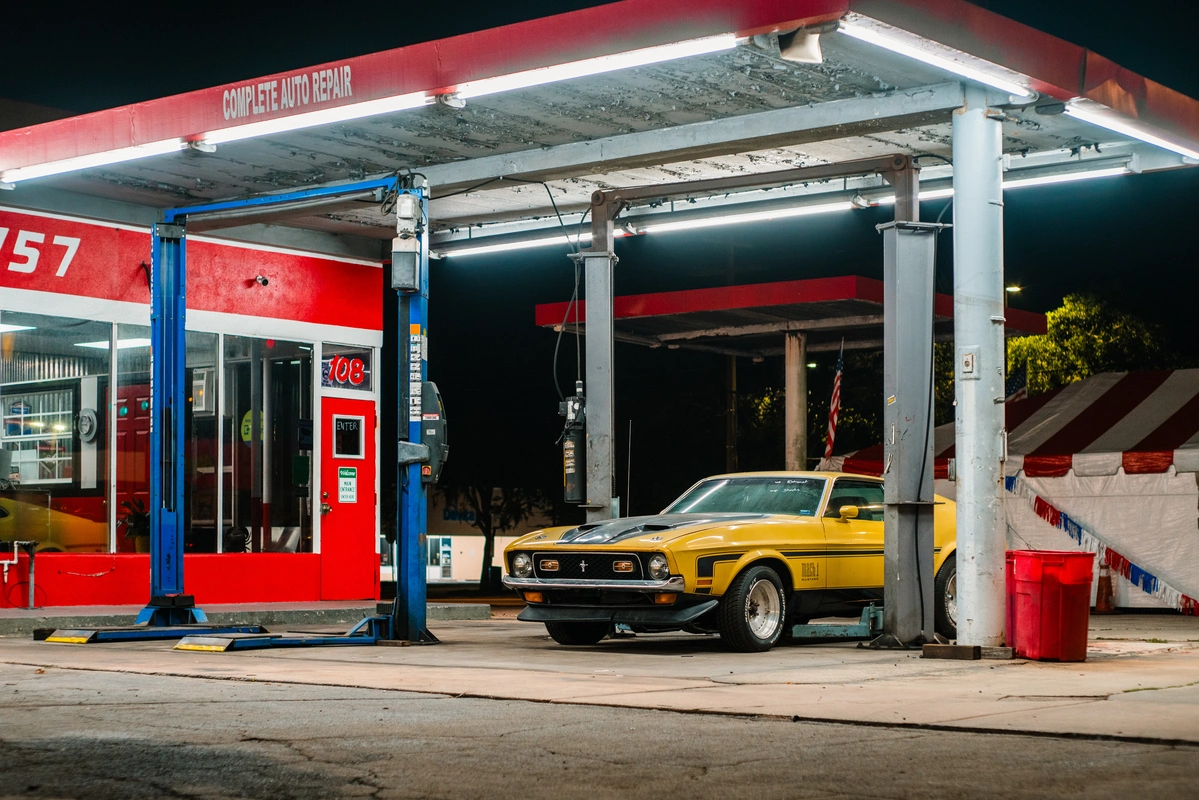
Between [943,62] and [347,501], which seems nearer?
[943,62]

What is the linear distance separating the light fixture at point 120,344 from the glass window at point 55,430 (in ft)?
0.04

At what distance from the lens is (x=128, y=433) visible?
16.8 meters

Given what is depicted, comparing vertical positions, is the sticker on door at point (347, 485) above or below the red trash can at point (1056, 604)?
above

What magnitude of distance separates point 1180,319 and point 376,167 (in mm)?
35470

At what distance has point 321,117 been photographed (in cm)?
1245

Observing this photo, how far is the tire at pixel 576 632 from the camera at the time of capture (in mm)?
12469

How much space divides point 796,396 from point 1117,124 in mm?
13143

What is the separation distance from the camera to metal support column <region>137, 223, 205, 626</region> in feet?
44.7

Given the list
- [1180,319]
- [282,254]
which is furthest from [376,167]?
[1180,319]

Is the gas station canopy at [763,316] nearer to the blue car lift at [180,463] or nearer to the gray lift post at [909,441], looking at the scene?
the blue car lift at [180,463]

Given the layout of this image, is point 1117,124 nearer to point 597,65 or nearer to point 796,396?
point 597,65

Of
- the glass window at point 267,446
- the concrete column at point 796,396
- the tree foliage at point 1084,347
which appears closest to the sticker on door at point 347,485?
the glass window at point 267,446

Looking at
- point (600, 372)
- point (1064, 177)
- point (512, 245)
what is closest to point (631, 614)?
point (600, 372)

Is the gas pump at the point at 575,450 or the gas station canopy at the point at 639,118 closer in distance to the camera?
the gas station canopy at the point at 639,118
